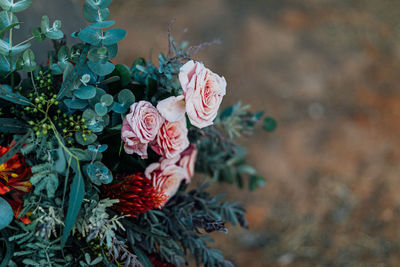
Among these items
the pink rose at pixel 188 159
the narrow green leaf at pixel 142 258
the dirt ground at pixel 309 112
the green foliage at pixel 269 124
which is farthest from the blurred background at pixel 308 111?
the narrow green leaf at pixel 142 258

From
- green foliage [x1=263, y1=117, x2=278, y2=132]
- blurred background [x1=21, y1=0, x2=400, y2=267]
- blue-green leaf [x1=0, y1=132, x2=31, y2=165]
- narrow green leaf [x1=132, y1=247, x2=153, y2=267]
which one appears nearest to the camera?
blue-green leaf [x1=0, y1=132, x2=31, y2=165]

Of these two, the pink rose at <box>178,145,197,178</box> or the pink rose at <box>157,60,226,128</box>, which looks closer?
the pink rose at <box>157,60,226,128</box>

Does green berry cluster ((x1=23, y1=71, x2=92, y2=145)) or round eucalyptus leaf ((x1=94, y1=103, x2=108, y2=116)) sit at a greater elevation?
round eucalyptus leaf ((x1=94, y1=103, x2=108, y2=116))

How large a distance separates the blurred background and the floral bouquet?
3.10 feet

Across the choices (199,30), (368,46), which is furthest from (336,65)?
(199,30)

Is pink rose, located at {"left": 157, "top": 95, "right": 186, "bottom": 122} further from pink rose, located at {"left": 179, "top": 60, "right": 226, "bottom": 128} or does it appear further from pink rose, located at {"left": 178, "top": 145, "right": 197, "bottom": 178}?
pink rose, located at {"left": 178, "top": 145, "right": 197, "bottom": 178}

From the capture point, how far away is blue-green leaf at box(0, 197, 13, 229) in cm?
45

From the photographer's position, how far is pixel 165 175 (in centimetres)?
58

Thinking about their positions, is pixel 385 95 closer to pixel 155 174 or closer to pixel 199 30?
pixel 199 30

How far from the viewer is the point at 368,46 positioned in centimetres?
210

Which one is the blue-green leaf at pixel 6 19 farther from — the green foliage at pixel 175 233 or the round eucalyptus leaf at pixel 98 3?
the green foliage at pixel 175 233

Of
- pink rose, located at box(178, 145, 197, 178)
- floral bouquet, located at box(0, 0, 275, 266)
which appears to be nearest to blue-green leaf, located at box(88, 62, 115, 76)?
floral bouquet, located at box(0, 0, 275, 266)

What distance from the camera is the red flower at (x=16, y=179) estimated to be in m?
0.47

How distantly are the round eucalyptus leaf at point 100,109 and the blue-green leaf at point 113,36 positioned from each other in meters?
0.08
